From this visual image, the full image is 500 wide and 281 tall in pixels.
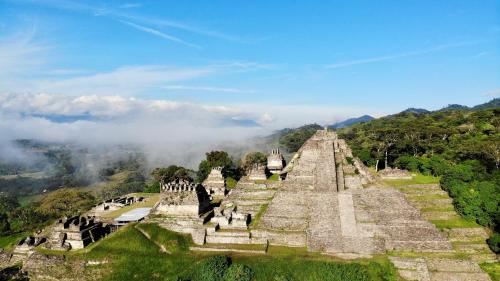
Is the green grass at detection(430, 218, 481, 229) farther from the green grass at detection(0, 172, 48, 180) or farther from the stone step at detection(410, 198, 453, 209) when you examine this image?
the green grass at detection(0, 172, 48, 180)

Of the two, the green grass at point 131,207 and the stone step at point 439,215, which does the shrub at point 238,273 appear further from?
the green grass at point 131,207

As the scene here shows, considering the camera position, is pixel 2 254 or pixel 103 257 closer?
pixel 103 257

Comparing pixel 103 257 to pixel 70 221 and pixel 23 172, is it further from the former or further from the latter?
pixel 23 172

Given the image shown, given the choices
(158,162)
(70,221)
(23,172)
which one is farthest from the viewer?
(23,172)

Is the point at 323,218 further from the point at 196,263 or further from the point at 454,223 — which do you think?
the point at 454,223

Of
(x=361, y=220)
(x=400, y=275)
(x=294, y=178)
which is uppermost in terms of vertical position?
(x=294, y=178)

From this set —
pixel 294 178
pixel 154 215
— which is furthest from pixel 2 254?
pixel 294 178
